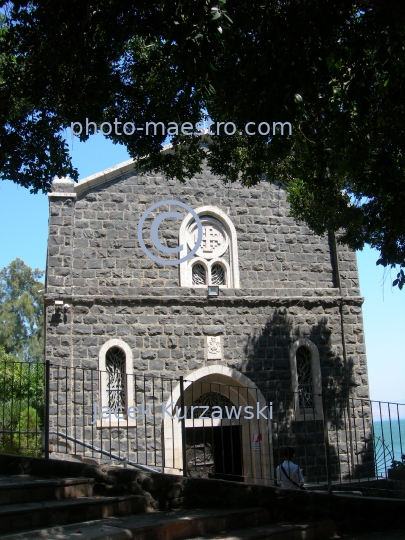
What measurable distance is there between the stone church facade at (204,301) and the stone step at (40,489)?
597cm

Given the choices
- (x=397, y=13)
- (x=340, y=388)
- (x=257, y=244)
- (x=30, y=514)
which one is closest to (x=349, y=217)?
(x=257, y=244)

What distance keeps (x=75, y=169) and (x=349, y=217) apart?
207 inches

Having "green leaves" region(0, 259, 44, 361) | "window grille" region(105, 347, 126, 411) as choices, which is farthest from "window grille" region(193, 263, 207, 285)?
"green leaves" region(0, 259, 44, 361)

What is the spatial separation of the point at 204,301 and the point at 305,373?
9.13 feet

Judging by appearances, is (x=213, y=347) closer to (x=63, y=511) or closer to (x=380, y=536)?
(x=380, y=536)

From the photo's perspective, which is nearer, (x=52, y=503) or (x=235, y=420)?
(x=52, y=503)

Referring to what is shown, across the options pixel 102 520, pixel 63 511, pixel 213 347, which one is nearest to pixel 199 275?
pixel 213 347

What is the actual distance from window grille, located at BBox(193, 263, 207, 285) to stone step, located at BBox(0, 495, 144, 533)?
7963 millimetres

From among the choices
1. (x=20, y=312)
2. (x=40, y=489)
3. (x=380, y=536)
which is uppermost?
(x=20, y=312)

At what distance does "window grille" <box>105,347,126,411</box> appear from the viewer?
13164 mm

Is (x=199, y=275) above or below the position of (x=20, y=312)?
below

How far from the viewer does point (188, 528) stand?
5984 mm
